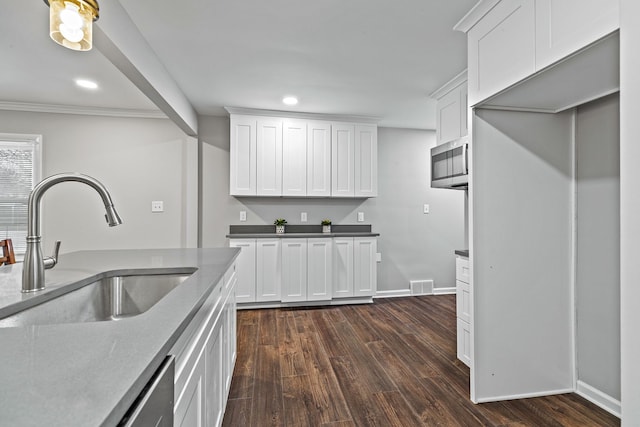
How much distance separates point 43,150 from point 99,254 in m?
2.66

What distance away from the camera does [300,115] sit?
12.9ft

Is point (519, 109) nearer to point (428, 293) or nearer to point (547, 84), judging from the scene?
point (547, 84)

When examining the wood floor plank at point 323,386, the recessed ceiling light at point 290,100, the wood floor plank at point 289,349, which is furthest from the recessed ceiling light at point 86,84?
the wood floor plank at point 323,386

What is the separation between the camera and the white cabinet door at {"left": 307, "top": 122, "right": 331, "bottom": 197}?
13.0ft

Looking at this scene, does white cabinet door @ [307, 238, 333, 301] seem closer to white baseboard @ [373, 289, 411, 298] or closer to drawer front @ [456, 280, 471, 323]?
white baseboard @ [373, 289, 411, 298]

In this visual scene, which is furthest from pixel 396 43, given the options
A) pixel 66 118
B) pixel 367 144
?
pixel 66 118

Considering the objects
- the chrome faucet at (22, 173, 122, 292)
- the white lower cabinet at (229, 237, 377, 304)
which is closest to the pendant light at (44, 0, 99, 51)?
the chrome faucet at (22, 173, 122, 292)

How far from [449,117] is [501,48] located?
1.30 metres

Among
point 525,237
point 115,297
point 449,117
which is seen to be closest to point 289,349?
point 115,297

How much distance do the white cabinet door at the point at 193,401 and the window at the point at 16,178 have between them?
3855mm

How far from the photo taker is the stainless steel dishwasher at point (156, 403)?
1.79 feet

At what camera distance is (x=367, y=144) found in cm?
412

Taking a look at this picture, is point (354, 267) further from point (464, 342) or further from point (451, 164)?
point (451, 164)

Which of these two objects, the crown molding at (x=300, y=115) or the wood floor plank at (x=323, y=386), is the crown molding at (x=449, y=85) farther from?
the wood floor plank at (x=323, y=386)
